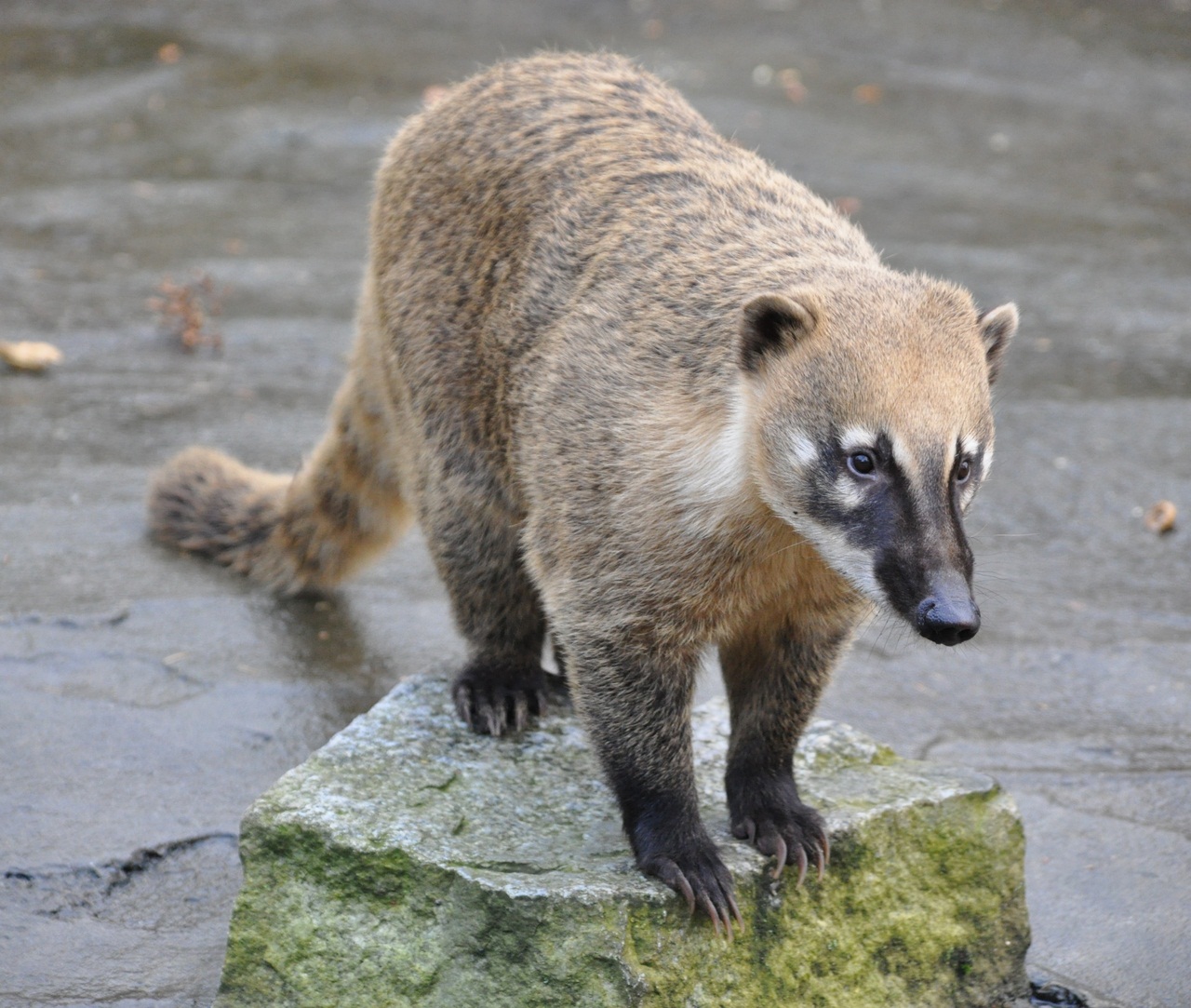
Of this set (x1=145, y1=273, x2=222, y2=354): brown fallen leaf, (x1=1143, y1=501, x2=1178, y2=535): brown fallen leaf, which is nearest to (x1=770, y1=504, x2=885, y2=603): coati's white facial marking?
(x1=1143, y1=501, x2=1178, y2=535): brown fallen leaf

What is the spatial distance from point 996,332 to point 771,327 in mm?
691

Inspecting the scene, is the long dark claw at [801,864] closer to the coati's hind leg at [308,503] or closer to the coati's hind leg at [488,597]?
the coati's hind leg at [488,597]

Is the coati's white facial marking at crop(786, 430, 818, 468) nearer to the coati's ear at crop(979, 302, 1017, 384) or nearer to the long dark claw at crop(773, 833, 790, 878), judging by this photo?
the coati's ear at crop(979, 302, 1017, 384)

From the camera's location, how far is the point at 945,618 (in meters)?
3.22

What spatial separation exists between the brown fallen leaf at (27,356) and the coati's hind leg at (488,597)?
3.67 m

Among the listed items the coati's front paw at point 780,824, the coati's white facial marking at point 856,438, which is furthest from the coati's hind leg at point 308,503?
the coati's white facial marking at point 856,438

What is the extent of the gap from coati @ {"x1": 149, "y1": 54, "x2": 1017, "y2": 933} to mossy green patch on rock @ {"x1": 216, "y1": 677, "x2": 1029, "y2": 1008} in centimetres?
15

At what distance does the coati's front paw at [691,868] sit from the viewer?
3859 millimetres

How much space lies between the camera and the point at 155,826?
4703 millimetres

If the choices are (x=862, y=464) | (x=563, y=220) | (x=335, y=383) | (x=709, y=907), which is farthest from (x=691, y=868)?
(x=335, y=383)

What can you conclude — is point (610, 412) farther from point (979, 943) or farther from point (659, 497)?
point (979, 943)

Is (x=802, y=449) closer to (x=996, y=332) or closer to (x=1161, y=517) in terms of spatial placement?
(x=996, y=332)

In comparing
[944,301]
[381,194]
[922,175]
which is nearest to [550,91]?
[381,194]

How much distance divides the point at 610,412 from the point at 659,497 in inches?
14.1
